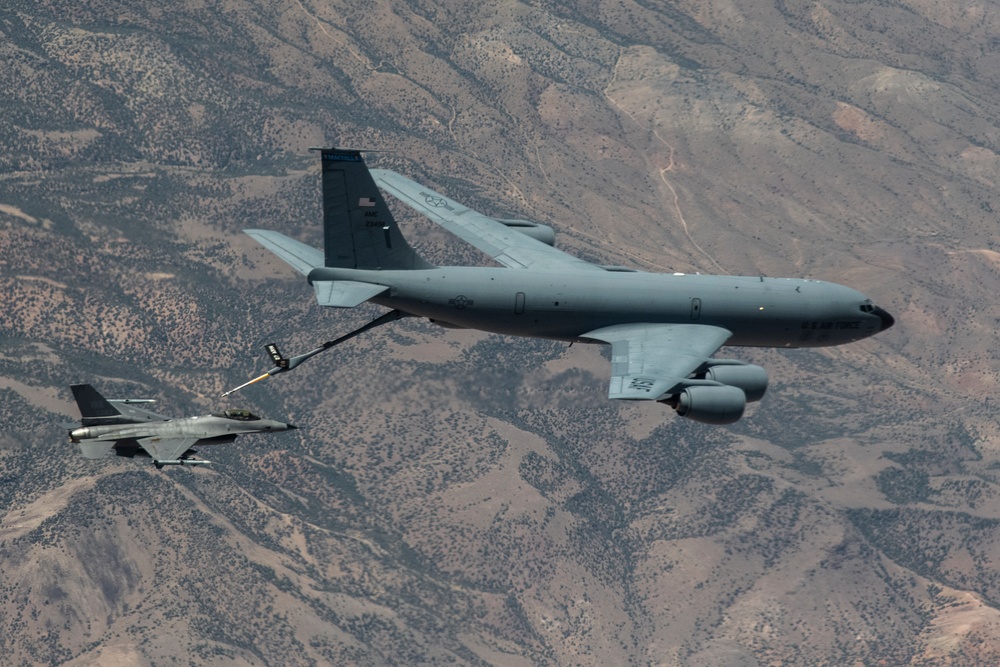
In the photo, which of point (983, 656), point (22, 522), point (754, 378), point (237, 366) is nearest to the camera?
point (754, 378)

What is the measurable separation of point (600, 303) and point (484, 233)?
12934mm

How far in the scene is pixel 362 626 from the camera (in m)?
168

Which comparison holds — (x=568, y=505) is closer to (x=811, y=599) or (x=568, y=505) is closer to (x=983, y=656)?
(x=811, y=599)

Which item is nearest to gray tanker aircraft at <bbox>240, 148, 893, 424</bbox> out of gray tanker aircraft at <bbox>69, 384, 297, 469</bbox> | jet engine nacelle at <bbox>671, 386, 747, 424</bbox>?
jet engine nacelle at <bbox>671, 386, 747, 424</bbox>

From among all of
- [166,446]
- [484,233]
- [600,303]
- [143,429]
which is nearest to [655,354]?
[600,303]

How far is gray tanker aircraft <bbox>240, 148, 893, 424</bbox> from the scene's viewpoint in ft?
248

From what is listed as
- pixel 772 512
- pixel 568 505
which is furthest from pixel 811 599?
pixel 568 505

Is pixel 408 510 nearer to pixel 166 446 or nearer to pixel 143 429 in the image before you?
pixel 143 429

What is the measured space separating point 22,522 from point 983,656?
336 ft

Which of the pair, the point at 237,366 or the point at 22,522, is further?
the point at 237,366

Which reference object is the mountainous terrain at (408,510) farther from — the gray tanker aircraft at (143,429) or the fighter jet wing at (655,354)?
the fighter jet wing at (655,354)

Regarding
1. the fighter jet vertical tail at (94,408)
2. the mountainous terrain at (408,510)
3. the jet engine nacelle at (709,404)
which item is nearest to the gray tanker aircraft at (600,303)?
the jet engine nacelle at (709,404)

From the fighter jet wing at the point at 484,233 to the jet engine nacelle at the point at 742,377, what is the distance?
33.7 feet

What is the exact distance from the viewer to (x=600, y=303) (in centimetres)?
7975
